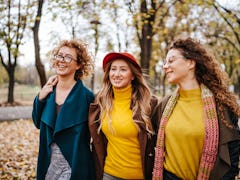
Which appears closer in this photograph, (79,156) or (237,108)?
(237,108)

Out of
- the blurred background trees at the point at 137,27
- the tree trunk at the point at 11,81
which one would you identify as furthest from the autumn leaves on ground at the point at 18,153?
the tree trunk at the point at 11,81

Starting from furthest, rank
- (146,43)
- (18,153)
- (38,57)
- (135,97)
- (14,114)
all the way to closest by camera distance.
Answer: (14,114), (146,43), (38,57), (18,153), (135,97)

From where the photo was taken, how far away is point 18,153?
23.7ft

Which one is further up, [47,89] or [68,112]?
[47,89]

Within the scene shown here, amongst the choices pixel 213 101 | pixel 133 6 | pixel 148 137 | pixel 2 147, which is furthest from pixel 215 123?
pixel 133 6

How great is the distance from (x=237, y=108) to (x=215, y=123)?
0.30 m

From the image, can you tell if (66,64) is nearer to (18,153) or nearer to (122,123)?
(122,123)

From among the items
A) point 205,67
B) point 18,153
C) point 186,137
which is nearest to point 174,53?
point 205,67

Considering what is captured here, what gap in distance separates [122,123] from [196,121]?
85cm

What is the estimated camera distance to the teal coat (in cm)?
312

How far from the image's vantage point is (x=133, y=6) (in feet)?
33.1

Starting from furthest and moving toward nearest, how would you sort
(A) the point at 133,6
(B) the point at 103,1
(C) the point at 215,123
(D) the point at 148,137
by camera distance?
(A) the point at 133,6, (B) the point at 103,1, (D) the point at 148,137, (C) the point at 215,123

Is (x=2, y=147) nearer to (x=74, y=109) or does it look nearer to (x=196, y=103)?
(x=74, y=109)

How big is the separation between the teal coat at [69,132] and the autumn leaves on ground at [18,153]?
2.71 m
